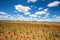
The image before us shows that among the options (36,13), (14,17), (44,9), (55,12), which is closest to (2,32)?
(14,17)

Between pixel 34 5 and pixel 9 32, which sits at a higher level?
pixel 34 5

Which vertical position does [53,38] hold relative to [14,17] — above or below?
below

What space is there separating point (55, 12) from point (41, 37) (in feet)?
2.68

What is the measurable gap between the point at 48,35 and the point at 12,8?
130 centimetres

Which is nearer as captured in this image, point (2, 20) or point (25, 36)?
point (25, 36)

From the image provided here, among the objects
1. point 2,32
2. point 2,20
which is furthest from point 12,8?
point 2,32

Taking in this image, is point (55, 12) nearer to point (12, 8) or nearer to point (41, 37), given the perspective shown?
point (41, 37)

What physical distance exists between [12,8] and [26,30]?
2.64 ft

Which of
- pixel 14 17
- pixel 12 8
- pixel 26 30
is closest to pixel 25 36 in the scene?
pixel 26 30

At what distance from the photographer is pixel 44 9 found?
11.3ft

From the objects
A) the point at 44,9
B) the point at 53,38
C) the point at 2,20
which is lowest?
the point at 53,38

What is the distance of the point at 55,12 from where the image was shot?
3.46 metres

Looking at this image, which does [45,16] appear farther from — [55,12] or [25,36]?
[25,36]

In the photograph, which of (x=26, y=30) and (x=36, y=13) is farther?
(x=26, y=30)
